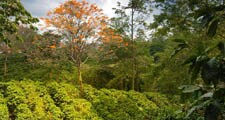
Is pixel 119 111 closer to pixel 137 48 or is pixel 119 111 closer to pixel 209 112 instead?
pixel 137 48

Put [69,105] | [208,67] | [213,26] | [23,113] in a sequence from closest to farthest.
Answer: [208,67] < [213,26] < [23,113] < [69,105]

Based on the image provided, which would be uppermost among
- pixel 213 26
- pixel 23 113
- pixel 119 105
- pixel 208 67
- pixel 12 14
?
pixel 12 14

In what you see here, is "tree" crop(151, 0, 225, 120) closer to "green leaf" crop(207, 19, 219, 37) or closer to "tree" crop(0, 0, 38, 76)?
"green leaf" crop(207, 19, 219, 37)

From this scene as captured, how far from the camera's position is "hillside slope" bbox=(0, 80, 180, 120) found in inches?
312

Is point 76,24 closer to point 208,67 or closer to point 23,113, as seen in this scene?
point 23,113

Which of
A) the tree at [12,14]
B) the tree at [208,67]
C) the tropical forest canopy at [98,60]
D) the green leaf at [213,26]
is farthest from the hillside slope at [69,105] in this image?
the green leaf at [213,26]

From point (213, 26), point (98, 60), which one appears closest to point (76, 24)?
point (98, 60)

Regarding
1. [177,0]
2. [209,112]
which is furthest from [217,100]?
[177,0]

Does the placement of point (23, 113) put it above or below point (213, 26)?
below

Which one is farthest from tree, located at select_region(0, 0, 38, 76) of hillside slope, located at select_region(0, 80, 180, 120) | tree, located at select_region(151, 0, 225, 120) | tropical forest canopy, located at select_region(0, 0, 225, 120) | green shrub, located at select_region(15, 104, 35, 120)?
tree, located at select_region(151, 0, 225, 120)

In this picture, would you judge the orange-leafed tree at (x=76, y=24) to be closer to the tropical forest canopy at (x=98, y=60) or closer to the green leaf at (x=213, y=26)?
the tropical forest canopy at (x=98, y=60)

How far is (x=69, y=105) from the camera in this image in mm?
8758

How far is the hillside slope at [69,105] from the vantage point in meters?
7.93

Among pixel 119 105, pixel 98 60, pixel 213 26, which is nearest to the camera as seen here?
pixel 213 26
